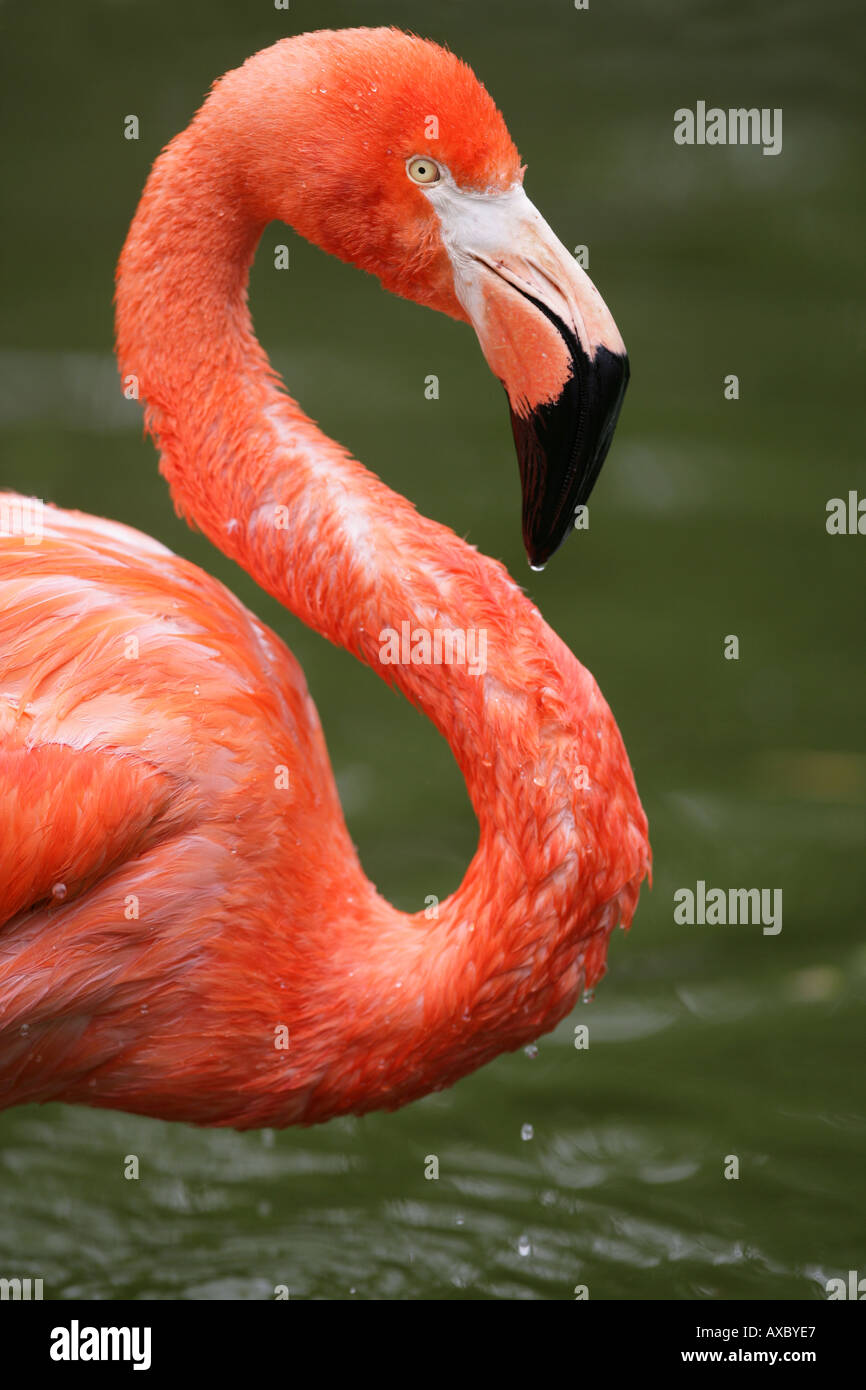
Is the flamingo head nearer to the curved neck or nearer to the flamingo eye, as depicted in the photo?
the flamingo eye

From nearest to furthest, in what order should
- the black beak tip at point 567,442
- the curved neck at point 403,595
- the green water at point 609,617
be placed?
the black beak tip at point 567,442, the curved neck at point 403,595, the green water at point 609,617

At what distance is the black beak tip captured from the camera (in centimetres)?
271

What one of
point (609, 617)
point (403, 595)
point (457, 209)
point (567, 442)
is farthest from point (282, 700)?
point (609, 617)

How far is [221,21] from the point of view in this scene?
286 inches

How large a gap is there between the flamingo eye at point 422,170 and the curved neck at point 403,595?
0.36m

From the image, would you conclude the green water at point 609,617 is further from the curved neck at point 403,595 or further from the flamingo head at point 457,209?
the flamingo head at point 457,209

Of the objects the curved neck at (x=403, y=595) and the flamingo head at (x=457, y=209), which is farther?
the curved neck at (x=403, y=595)

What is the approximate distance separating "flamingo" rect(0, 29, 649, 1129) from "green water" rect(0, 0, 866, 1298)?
2.44 ft

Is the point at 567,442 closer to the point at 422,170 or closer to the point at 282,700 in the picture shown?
the point at 422,170

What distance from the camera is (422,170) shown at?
2.77m

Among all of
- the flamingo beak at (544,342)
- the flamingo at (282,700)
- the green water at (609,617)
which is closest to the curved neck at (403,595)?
the flamingo at (282,700)

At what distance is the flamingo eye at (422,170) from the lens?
276 centimetres

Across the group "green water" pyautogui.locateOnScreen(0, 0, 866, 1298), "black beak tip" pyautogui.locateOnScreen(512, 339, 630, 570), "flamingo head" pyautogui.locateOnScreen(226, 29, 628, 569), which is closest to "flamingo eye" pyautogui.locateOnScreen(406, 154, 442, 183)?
"flamingo head" pyautogui.locateOnScreen(226, 29, 628, 569)

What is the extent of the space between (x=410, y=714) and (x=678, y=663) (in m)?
1.00
